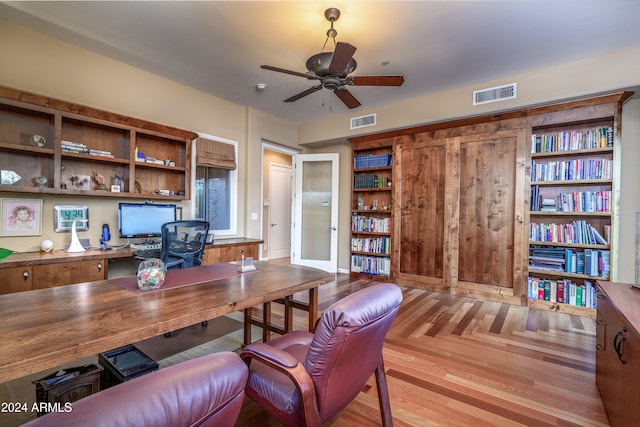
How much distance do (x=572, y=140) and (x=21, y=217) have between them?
6156 millimetres

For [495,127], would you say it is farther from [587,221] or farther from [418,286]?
[418,286]

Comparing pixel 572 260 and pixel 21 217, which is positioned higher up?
pixel 21 217

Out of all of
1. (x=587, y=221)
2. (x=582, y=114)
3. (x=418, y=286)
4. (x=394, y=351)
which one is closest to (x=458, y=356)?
(x=394, y=351)

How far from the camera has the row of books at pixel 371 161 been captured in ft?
16.1

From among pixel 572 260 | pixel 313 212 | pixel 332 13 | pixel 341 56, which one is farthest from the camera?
pixel 313 212

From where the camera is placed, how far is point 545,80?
342cm

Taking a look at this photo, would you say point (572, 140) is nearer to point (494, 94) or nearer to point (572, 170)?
point (572, 170)

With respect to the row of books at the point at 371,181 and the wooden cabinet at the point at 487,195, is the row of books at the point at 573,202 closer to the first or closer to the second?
the wooden cabinet at the point at 487,195

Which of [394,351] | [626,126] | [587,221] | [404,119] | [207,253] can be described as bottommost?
[394,351]

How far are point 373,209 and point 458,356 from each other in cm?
297

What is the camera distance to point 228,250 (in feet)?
12.9

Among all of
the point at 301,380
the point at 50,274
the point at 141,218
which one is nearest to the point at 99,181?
the point at 141,218

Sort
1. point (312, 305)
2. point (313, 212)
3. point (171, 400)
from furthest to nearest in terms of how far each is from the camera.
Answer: point (313, 212), point (312, 305), point (171, 400)

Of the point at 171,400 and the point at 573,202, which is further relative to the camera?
the point at 573,202
